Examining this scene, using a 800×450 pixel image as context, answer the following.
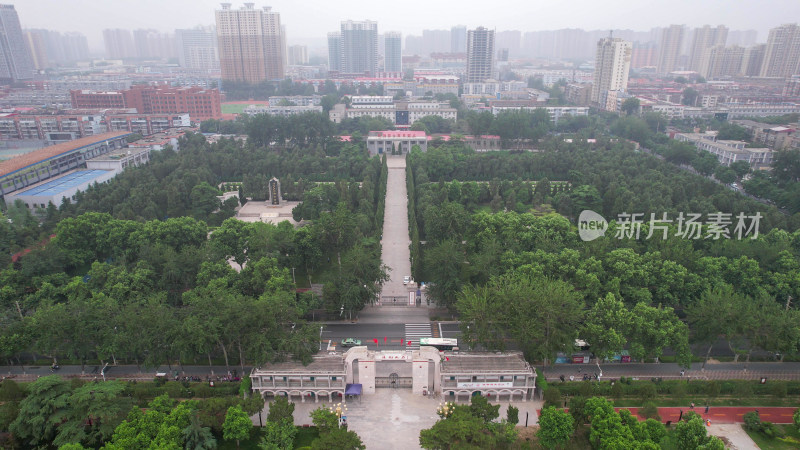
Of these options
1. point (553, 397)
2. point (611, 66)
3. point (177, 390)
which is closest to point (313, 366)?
point (177, 390)

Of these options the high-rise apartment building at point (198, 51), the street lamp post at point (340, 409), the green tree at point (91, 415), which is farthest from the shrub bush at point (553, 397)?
the high-rise apartment building at point (198, 51)

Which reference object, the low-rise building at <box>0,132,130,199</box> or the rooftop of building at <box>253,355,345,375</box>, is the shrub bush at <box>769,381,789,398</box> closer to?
the rooftop of building at <box>253,355,345,375</box>

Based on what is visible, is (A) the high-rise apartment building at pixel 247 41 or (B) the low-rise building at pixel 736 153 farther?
(A) the high-rise apartment building at pixel 247 41

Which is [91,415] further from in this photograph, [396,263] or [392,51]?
[392,51]

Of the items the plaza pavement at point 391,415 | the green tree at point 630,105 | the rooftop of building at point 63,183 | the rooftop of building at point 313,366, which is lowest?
the plaza pavement at point 391,415

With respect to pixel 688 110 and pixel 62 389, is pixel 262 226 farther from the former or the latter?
pixel 688 110

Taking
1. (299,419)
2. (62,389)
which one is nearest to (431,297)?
(299,419)

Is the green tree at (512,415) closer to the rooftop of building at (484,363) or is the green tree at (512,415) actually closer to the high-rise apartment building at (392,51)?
the rooftop of building at (484,363)
